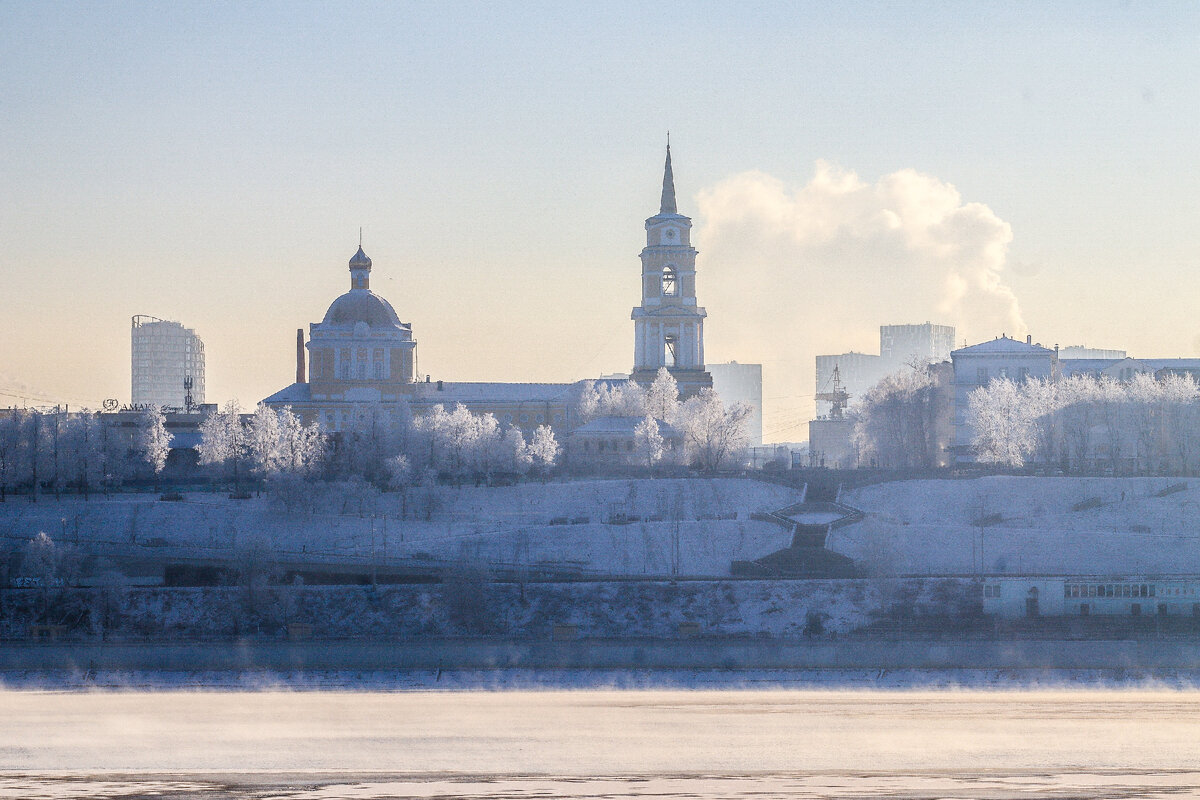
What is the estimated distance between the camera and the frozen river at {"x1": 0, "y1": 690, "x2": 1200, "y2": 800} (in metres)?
33.1

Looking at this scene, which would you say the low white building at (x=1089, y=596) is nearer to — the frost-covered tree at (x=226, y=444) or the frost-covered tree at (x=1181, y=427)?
the frost-covered tree at (x=1181, y=427)

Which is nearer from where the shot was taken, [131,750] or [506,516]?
[131,750]

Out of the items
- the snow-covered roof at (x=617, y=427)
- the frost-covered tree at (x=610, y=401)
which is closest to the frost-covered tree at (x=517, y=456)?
the snow-covered roof at (x=617, y=427)

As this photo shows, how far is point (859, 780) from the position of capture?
3328 centimetres

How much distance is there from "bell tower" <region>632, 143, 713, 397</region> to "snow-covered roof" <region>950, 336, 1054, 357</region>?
16597mm

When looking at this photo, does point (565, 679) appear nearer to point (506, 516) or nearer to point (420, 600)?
point (420, 600)

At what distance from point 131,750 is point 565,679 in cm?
1490

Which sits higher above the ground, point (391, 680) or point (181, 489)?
point (181, 489)

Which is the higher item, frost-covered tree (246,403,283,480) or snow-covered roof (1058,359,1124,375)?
snow-covered roof (1058,359,1124,375)

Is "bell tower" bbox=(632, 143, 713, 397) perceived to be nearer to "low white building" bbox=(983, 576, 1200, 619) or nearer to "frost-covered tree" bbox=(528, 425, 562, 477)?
"frost-covered tree" bbox=(528, 425, 562, 477)

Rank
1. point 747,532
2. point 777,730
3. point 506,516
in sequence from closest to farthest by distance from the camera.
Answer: point 777,730, point 747,532, point 506,516

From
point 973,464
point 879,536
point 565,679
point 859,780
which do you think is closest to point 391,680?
point 565,679

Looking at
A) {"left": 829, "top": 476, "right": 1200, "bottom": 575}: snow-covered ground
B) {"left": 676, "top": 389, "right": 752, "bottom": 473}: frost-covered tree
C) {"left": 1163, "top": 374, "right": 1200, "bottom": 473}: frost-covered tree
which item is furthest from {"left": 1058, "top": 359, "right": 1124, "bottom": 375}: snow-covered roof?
{"left": 829, "top": 476, "right": 1200, "bottom": 575}: snow-covered ground

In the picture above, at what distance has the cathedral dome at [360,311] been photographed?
107 metres
